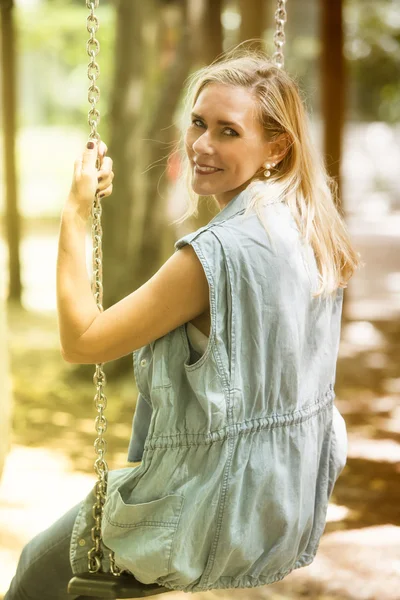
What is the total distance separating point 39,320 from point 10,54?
315 cm

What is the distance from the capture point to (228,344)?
1.79m

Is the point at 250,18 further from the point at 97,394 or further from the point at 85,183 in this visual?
the point at 97,394

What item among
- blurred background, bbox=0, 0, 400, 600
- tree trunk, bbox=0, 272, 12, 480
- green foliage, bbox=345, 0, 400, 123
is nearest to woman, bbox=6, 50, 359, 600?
blurred background, bbox=0, 0, 400, 600

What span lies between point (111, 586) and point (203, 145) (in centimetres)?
103

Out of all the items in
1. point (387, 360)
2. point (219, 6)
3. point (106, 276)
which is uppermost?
point (219, 6)

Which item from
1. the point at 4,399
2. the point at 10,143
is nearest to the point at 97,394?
the point at 4,399

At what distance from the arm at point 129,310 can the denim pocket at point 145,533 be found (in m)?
0.34

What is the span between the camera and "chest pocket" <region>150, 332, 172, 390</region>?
71.8 inches

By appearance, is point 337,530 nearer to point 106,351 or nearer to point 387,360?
point 106,351

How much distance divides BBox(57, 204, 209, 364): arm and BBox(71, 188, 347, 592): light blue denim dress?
4 centimetres

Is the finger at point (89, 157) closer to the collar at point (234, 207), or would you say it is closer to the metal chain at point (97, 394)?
the metal chain at point (97, 394)

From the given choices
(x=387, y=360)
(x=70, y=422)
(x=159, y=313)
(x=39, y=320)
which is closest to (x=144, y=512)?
(x=159, y=313)

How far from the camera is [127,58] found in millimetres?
7141

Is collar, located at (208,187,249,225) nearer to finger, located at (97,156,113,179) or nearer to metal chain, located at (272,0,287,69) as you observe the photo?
finger, located at (97,156,113,179)
